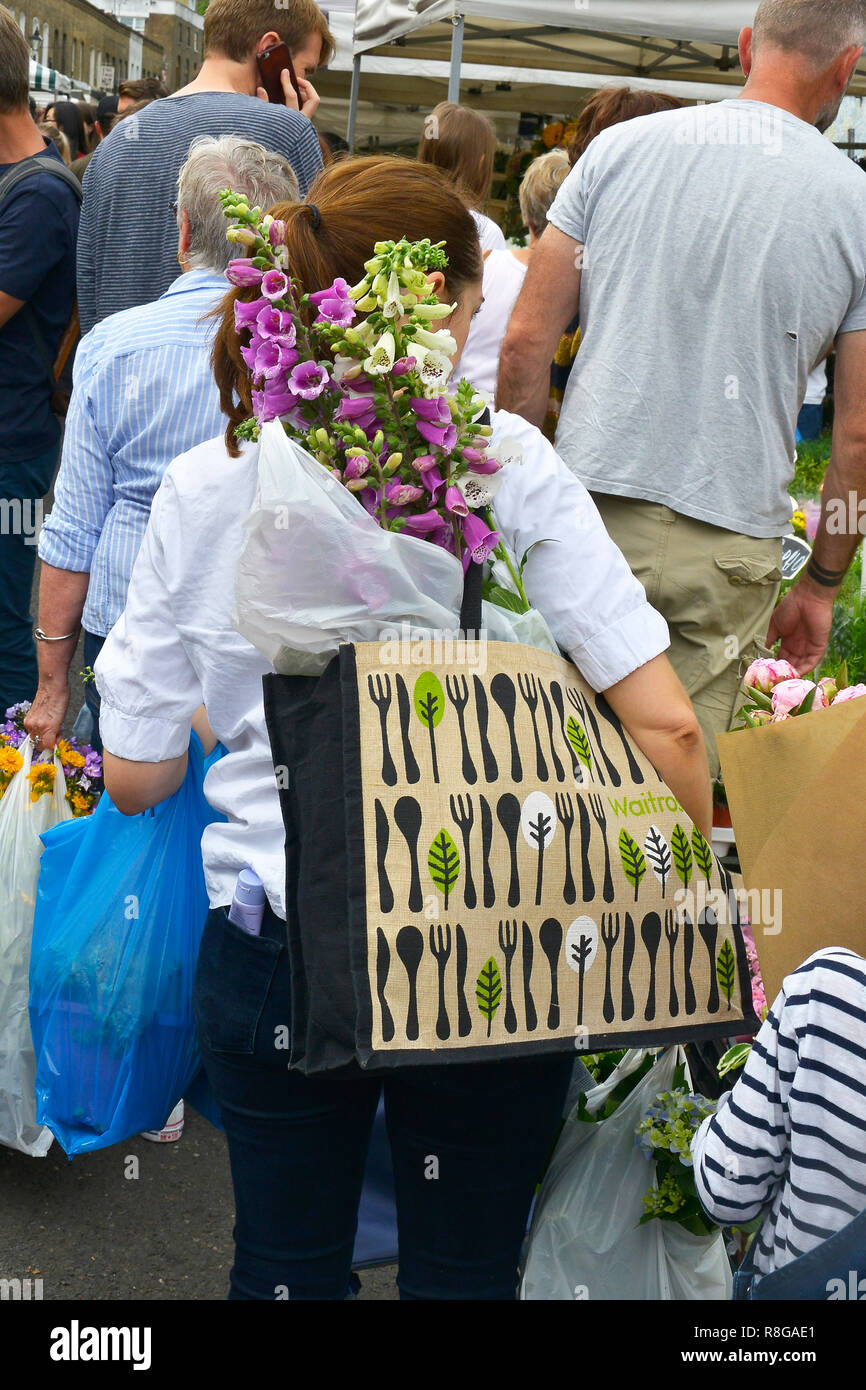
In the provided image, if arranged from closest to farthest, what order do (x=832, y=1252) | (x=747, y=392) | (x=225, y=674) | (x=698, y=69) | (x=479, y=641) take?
(x=832, y=1252) < (x=479, y=641) < (x=225, y=674) < (x=747, y=392) < (x=698, y=69)

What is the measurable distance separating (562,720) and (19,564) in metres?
2.61

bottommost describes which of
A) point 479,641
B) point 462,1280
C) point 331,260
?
point 462,1280

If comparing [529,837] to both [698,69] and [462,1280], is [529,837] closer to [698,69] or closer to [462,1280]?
[462,1280]

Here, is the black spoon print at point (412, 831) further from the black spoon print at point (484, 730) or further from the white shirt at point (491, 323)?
the white shirt at point (491, 323)

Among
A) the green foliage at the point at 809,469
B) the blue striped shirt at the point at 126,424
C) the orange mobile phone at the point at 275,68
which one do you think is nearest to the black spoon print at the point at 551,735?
the blue striped shirt at the point at 126,424

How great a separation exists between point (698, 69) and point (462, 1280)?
773cm

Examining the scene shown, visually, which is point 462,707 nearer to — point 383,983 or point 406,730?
point 406,730

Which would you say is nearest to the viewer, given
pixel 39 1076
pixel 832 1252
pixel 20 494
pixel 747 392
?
pixel 832 1252

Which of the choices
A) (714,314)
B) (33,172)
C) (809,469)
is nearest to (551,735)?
(714,314)

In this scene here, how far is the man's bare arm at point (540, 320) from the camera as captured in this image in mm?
2643

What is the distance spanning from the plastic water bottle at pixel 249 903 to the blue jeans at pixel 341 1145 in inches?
0.5

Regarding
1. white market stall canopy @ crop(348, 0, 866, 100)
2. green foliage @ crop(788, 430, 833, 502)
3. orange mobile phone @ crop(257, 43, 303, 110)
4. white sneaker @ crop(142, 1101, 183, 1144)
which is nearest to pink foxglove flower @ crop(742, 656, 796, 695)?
white sneaker @ crop(142, 1101, 183, 1144)

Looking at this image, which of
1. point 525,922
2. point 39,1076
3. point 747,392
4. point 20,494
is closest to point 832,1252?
point 525,922

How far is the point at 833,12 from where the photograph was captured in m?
2.50
